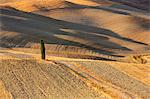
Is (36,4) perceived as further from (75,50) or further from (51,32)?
(75,50)

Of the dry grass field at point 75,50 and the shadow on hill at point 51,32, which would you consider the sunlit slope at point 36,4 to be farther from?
the shadow on hill at point 51,32

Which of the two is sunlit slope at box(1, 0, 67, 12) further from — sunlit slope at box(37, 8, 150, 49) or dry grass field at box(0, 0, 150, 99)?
sunlit slope at box(37, 8, 150, 49)

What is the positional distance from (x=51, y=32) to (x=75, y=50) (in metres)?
7.49

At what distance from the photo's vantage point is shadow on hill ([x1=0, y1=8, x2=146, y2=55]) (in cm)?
3412

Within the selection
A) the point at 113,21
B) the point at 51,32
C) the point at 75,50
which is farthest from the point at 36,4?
the point at 75,50

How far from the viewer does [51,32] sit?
3881cm

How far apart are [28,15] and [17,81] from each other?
1141 inches

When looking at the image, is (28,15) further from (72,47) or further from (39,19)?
(72,47)

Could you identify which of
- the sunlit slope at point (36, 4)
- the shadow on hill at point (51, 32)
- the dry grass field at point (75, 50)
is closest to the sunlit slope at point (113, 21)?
the dry grass field at point (75, 50)

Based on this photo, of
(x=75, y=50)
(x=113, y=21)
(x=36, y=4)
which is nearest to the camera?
(x=75, y=50)

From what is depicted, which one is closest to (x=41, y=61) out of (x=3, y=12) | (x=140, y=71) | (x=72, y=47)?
(x=140, y=71)

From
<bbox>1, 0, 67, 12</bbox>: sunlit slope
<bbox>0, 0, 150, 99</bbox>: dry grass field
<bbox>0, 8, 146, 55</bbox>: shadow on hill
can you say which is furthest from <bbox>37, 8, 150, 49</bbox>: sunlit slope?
<bbox>1, 0, 67, 12</bbox>: sunlit slope

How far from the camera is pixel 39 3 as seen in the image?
53.6 m

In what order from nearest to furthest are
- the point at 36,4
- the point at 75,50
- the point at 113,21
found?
1. the point at 75,50
2. the point at 113,21
3. the point at 36,4
